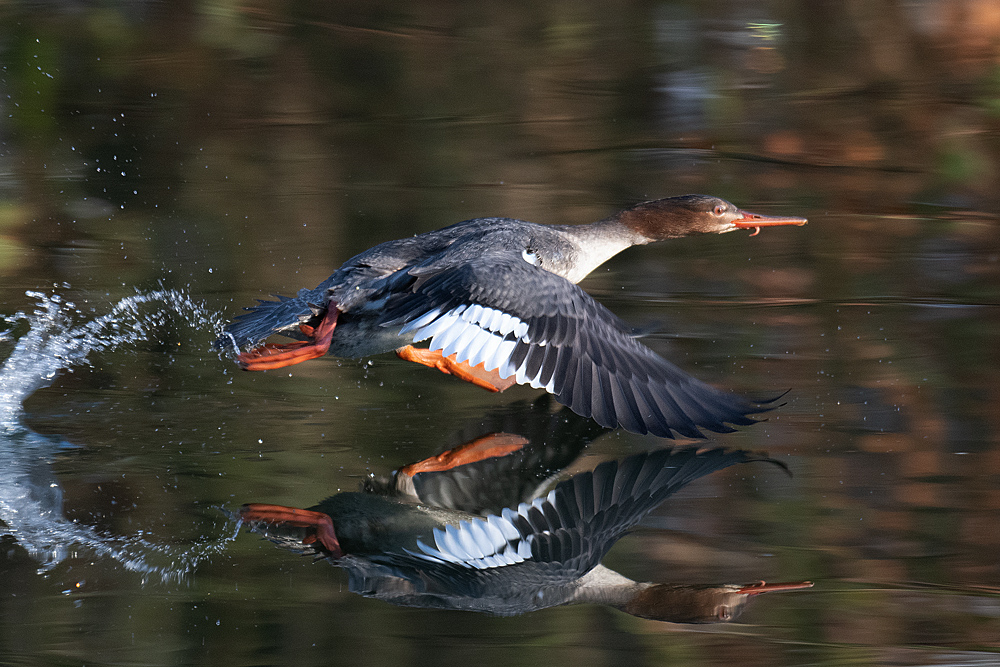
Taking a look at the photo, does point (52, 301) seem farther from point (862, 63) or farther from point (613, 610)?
point (862, 63)

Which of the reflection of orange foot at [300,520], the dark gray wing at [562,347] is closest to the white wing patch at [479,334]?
the dark gray wing at [562,347]

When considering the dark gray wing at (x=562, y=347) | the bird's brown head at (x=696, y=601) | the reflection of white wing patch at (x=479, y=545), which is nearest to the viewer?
the bird's brown head at (x=696, y=601)

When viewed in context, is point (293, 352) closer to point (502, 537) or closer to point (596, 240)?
point (502, 537)

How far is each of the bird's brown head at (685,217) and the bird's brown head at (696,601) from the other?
7.07ft

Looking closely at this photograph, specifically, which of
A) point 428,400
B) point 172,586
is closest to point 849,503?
point 428,400

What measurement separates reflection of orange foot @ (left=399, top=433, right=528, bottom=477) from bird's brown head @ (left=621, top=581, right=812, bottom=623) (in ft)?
3.49

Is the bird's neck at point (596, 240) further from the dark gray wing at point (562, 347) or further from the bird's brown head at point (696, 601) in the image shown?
the bird's brown head at point (696, 601)

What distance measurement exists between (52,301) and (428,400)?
2.18 metres

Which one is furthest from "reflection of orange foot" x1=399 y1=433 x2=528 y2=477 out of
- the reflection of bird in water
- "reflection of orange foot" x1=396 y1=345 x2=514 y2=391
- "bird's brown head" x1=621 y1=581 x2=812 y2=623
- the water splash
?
"bird's brown head" x1=621 y1=581 x2=812 y2=623

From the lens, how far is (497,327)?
11.3ft

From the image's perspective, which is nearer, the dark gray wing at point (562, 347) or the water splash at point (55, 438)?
the water splash at point (55, 438)

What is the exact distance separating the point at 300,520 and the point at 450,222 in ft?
9.34

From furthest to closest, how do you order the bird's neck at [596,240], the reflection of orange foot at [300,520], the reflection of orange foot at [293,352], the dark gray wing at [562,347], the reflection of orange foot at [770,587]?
the bird's neck at [596,240], the reflection of orange foot at [293,352], the dark gray wing at [562,347], the reflection of orange foot at [300,520], the reflection of orange foot at [770,587]

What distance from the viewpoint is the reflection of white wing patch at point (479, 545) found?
2973mm
